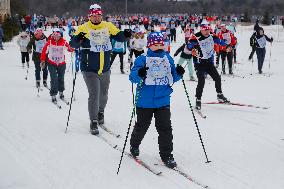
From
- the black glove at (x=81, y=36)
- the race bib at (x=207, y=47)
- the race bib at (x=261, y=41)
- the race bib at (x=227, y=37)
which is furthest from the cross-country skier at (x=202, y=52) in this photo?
the race bib at (x=261, y=41)

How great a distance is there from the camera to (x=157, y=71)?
20.2 feet

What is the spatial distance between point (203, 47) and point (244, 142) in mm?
3014

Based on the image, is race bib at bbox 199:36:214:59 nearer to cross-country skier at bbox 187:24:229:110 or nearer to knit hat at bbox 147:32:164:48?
cross-country skier at bbox 187:24:229:110

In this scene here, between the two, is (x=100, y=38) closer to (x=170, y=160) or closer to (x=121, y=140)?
(x=121, y=140)

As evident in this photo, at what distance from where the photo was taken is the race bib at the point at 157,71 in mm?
6172

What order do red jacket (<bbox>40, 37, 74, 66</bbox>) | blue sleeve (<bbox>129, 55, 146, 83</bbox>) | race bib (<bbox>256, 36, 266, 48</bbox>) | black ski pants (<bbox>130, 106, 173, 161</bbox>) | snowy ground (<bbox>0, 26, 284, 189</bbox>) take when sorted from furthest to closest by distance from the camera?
race bib (<bbox>256, 36, 266, 48</bbox>) → red jacket (<bbox>40, 37, 74, 66</bbox>) → black ski pants (<bbox>130, 106, 173, 161</bbox>) → blue sleeve (<bbox>129, 55, 146, 83</bbox>) → snowy ground (<bbox>0, 26, 284, 189</bbox>)

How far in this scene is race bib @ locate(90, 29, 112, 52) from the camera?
7930mm

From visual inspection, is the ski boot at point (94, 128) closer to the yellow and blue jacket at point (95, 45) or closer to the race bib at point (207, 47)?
the yellow and blue jacket at point (95, 45)

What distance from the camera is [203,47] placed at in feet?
32.9

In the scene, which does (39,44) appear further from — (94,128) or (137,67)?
(137,67)

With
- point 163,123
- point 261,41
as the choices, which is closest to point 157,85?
point 163,123

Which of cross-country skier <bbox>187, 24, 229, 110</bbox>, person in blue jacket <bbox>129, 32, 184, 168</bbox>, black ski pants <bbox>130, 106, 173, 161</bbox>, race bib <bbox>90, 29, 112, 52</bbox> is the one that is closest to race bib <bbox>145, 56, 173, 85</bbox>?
person in blue jacket <bbox>129, 32, 184, 168</bbox>

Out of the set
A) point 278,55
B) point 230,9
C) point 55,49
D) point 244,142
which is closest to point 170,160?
point 244,142

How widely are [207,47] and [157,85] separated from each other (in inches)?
161
